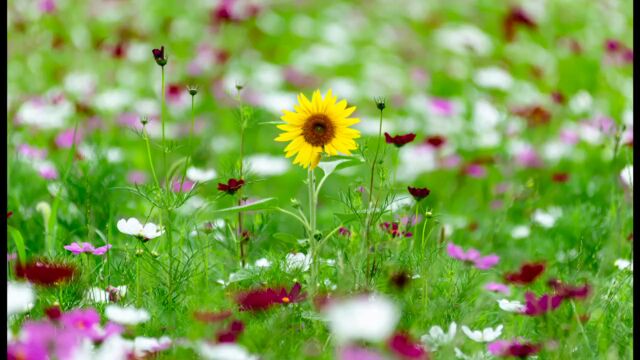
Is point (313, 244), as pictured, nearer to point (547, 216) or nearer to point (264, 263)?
point (264, 263)

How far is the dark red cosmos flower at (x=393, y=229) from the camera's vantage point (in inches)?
71.4

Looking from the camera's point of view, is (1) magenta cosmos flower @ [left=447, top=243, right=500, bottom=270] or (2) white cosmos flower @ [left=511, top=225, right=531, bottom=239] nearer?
(1) magenta cosmos flower @ [left=447, top=243, right=500, bottom=270]

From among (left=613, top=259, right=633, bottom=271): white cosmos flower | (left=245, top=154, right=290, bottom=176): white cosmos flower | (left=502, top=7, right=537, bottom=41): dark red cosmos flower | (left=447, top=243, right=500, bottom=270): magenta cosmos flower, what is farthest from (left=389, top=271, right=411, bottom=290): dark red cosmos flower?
(left=502, top=7, right=537, bottom=41): dark red cosmos flower

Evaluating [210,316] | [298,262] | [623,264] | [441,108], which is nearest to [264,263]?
[298,262]

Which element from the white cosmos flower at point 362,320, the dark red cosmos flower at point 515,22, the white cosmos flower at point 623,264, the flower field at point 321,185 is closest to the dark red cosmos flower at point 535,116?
the flower field at point 321,185

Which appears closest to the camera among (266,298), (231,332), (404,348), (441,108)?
(404,348)

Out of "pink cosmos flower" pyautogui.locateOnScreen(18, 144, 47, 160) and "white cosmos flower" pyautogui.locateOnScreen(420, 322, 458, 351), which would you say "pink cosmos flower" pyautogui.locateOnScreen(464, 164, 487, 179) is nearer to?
"pink cosmos flower" pyautogui.locateOnScreen(18, 144, 47, 160)

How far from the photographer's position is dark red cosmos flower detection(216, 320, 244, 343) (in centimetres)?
141

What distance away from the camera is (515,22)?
4.21 metres

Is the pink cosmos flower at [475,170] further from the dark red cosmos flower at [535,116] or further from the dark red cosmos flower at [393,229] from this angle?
the dark red cosmos flower at [393,229]

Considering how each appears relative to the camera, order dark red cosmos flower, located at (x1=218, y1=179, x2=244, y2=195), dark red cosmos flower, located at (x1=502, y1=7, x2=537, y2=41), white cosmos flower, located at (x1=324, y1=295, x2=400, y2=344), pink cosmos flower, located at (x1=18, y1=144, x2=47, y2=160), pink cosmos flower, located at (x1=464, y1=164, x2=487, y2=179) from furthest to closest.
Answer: dark red cosmos flower, located at (x1=502, y1=7, x2=537, y2=41) < pink cosmos flower, located at (x1=464, y1=164, x2=487, y2=179) < pink cosmos flower, located at (x1=18, y1=144, x2=47, y2=160) < dark red cosmos flower, located at (x1=218, y1=179, x2=244, y2=195) < white cosmos flower, located at (x1=324, y1=295, x2=400, y2=344)

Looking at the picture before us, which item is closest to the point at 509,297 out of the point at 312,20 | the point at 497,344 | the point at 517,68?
the point at 497,344

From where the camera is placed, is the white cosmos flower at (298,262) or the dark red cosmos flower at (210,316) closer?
the dark red cosmos flower at (210,316)

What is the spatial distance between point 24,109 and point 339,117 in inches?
72.4
